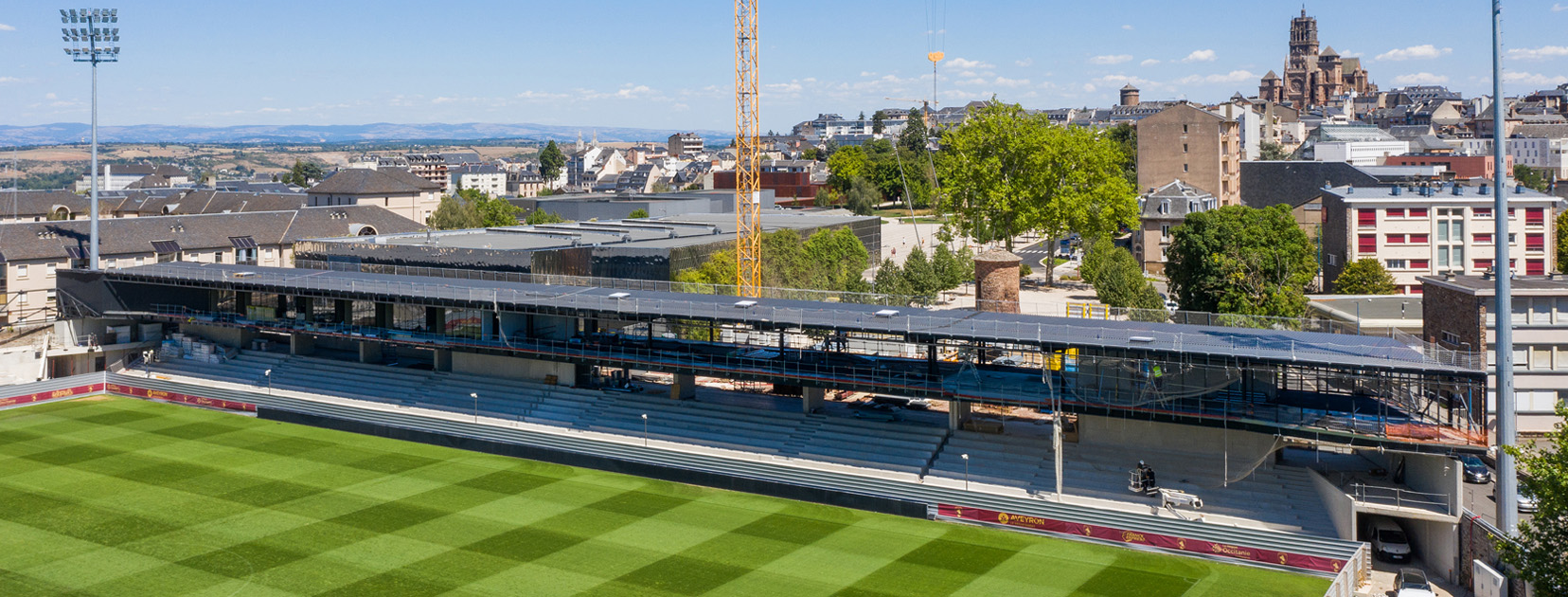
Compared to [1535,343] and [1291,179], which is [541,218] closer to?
[1291,179]

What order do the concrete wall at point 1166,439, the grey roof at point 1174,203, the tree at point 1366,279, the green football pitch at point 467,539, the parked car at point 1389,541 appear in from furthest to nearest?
the grey roof at point 1174,203
the tree at point 1366,279
the concrete wall at point 1166,439
the parked car at point 1389,541
the green football pitch at point 467,539

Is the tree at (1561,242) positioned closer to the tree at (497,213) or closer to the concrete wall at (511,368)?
the concrete wall at (511,368)

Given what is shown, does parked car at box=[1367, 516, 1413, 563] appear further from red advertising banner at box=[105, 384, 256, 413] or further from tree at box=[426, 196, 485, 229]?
tree at box=[426, 196, 485, 229]

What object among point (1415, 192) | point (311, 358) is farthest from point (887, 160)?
point (311, 358)

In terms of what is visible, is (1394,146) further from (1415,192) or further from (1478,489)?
(1478,489)

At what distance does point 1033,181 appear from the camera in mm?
80000

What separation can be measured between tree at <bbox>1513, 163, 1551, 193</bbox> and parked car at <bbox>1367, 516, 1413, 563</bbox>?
118 m

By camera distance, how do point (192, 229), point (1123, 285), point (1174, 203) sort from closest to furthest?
point (1123, 285)
point (192, 229)
point (1174, 203)

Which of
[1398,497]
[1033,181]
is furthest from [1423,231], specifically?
[1398,497]

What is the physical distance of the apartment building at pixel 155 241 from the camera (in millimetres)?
68062

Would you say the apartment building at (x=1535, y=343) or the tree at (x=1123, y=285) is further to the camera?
the tree at (x=1123, y=285)

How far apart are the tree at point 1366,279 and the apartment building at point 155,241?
6505cm

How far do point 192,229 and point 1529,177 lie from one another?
141 meters

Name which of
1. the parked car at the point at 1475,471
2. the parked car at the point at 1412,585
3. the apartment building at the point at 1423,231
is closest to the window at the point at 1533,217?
the apartment building at the point at 1423,231
